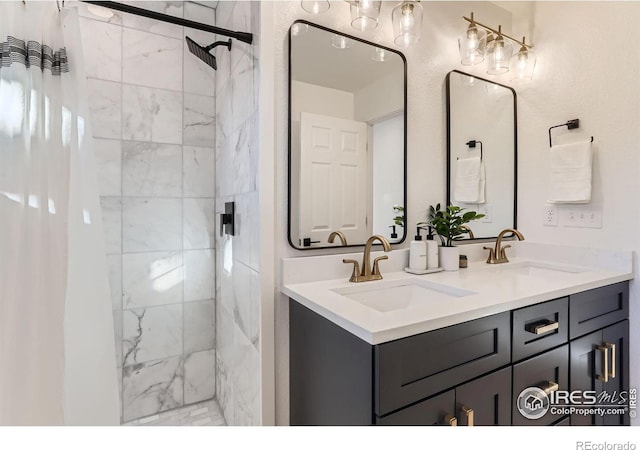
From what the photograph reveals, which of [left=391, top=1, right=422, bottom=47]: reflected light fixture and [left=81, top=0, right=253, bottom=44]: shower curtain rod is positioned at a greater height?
[left=391, top=1, right=422, bottom=47]: reflected light fixture

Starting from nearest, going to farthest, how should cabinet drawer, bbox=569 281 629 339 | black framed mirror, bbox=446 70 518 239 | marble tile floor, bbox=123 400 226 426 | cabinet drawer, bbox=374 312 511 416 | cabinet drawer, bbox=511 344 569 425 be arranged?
cabinet drawer, bbox=374 312 511 416, cabinet drawer, bbox=511 344 569 425, cabinet drawer, bbox=569 281 629 339, black framed mirror, bbox=446 70 518 239, marble tile floor, bbox=123 400 226 426

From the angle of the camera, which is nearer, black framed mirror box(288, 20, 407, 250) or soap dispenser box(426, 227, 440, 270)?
black framed mirror box(288, 20, 407, 250)

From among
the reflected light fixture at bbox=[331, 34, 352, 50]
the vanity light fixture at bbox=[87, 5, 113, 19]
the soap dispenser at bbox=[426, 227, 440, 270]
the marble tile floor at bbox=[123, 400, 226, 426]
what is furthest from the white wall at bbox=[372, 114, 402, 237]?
the vanity light fixture at bbox=[87, 5, 113, 19]

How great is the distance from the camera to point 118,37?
1.72 metres

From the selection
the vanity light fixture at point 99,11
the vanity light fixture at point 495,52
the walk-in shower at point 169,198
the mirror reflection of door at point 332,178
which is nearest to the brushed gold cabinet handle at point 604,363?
the mirror reflection of door at point 332,178

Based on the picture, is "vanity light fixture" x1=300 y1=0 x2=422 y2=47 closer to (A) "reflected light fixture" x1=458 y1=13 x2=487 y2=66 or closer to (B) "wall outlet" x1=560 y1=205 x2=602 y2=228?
(A) "reflected light fixture" x1=458 y1=13 x2=487 y2=66

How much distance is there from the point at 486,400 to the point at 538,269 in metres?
0.99

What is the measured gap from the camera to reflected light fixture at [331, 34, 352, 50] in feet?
4.34

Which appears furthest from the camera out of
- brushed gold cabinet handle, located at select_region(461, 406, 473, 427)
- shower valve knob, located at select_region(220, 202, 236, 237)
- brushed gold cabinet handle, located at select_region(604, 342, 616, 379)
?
shower valve knob, located at select_region(220, 202, 236, 237)

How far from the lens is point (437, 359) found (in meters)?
0.88

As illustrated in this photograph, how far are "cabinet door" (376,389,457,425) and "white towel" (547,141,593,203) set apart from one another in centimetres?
125

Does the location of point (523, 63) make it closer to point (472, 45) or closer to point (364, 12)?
point (472, 45)

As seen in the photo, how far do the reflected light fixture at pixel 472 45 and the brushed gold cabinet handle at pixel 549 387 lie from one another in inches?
58.4

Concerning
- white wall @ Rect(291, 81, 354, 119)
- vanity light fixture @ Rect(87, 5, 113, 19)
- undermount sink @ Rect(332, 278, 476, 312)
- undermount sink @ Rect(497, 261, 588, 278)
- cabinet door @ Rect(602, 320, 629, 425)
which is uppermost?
vanity light fixture @ Rect(87, 5, 113, 19)
